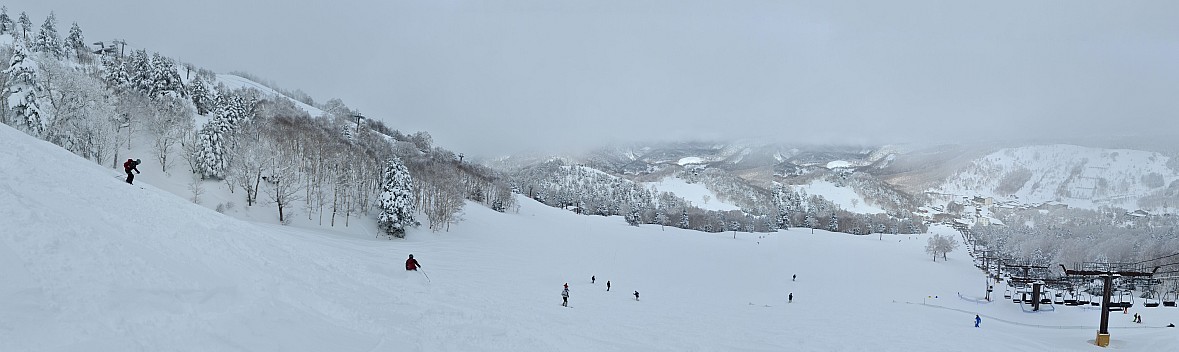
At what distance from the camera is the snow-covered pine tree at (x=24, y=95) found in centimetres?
3728

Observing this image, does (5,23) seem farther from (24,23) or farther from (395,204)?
(395,204)

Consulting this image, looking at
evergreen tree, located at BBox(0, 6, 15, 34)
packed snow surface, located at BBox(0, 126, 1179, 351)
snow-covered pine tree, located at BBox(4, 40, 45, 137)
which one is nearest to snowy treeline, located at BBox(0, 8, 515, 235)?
snow-covered pine tree, located at BBox(4, 40, 45, 137)

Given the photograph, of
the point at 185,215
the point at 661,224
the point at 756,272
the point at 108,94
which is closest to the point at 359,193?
the point at 108,94

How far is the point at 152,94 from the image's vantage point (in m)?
61.7

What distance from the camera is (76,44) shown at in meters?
93.6

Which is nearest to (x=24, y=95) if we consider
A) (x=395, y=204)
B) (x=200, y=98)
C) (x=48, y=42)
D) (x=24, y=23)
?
(x=395, y=204)


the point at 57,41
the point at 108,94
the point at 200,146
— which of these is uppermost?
the point at 57,41

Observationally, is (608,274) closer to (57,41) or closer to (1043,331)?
(1043,331)

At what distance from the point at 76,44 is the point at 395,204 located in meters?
85.5

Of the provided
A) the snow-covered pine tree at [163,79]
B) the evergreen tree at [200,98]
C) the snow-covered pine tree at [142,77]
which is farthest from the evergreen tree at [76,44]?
the snow-covered pine tree at [163,79]

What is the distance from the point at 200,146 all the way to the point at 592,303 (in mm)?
38458

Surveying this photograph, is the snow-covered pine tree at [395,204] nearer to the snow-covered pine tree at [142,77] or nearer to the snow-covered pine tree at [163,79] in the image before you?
the snow-covered pine tree at [163,79]

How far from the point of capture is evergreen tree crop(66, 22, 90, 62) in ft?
274

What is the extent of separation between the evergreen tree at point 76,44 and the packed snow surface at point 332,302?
5986cm
